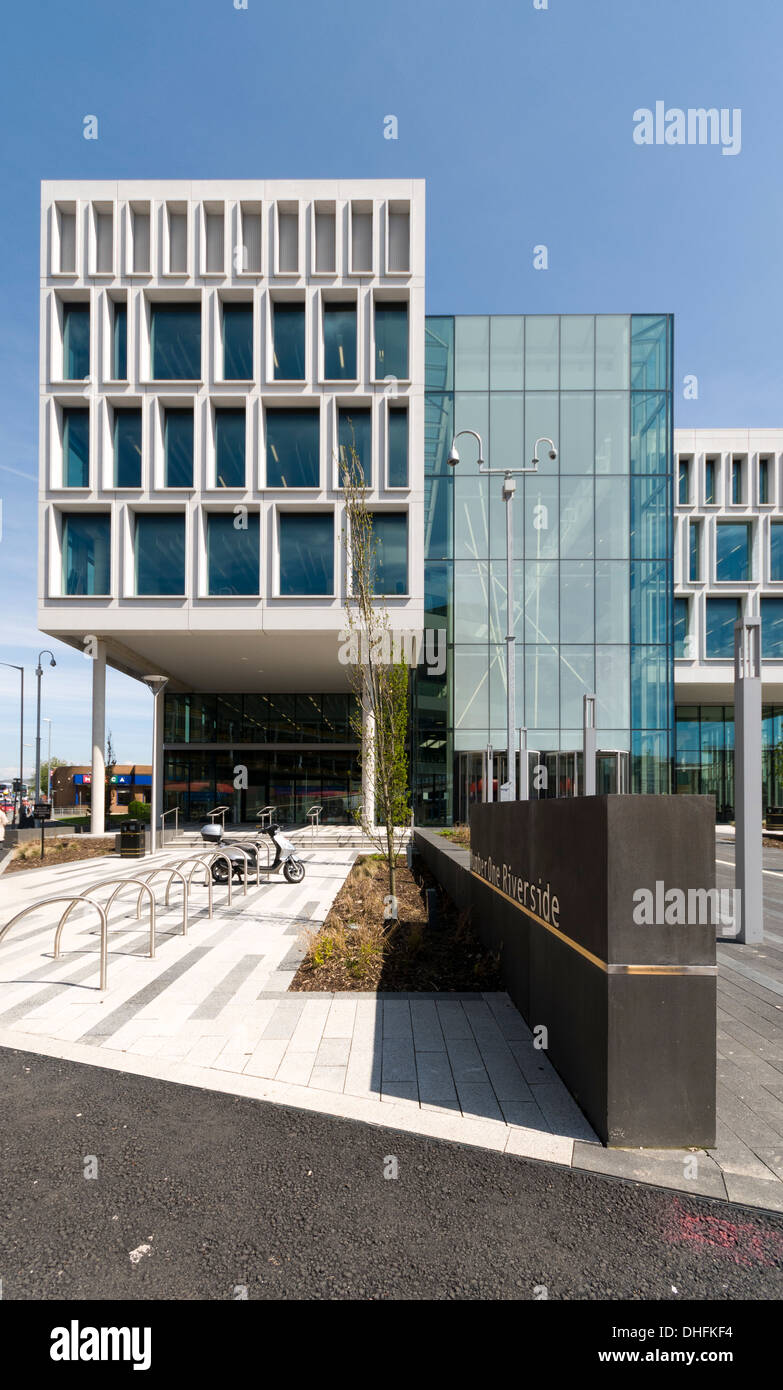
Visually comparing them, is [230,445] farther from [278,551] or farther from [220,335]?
[278,551]

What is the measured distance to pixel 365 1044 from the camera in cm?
549

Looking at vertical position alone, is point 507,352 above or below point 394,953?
above

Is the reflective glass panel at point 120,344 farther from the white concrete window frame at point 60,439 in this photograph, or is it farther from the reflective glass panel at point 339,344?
the reflective glass panel at point 339,344

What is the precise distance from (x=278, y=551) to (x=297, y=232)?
1200cm

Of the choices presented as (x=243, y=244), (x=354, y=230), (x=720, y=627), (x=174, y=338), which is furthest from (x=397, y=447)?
(x=720, y=627)

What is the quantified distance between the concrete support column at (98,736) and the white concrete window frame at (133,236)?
13.5 meters

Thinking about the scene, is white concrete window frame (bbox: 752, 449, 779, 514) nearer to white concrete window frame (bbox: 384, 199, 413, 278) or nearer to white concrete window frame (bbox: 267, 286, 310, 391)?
white concrete window frame (bbox: 384, 199, 413, 278)

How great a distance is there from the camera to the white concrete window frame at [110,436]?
964 inches

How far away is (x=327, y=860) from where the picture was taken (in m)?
19.6

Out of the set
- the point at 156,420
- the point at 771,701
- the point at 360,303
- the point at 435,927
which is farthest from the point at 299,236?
the point at 771,701

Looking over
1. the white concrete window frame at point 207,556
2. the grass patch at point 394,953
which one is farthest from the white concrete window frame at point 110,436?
the grass patch at point 394,953

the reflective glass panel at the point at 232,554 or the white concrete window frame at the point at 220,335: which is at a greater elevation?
the white concrete window frame at the point at 220,335

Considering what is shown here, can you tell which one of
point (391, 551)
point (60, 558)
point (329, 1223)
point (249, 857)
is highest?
point (391, 551)

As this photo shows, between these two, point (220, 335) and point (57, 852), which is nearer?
point (57, 852)
